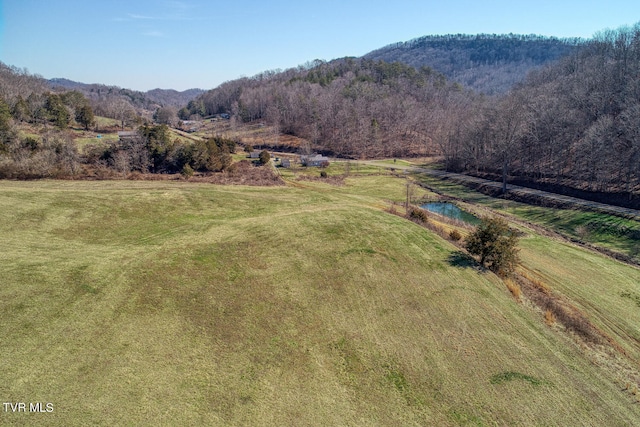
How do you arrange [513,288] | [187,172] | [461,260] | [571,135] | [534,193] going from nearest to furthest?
1. [513,288]
2. [461,260]
3. [187,172]
4. [534,193]
5. [571,135]

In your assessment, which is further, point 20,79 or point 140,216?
point 20,79

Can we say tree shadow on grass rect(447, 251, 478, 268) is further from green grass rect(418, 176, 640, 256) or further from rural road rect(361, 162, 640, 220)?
rural road rect(361, 162, 640, 220)

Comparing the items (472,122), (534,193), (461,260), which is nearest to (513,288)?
(461,260)

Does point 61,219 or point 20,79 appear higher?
point 20,79

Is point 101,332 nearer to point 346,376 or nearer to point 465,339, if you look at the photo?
point 346,376

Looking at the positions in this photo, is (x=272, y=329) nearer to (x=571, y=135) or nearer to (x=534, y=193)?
(x=534, y=193)

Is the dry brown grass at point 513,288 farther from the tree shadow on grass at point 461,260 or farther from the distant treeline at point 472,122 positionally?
the distant treeline at point 472,122

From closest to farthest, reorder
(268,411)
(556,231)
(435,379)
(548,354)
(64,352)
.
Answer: (268,411), (64,352), (435,379), (548,354), (556,231)

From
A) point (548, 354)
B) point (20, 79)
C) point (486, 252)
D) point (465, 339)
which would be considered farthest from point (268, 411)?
point (20, 79)

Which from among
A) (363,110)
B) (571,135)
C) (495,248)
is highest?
(363,110)
